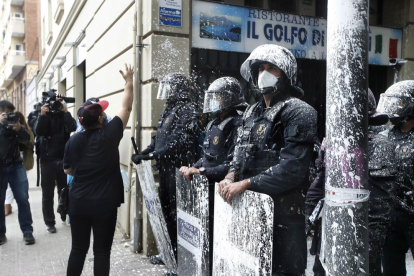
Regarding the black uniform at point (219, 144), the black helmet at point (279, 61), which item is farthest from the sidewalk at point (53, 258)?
the black helmet at point (279, 61)

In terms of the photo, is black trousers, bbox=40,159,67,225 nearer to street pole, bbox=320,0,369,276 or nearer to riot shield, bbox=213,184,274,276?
riot shield, bbox=213,184,274,276

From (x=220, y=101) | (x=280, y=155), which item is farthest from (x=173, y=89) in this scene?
(x=280, y=155)

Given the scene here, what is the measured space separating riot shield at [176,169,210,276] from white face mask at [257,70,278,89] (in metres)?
0.82

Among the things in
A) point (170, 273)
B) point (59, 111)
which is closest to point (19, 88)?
point (59, 111)

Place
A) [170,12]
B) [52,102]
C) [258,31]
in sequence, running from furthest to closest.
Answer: [52,102]
[258,31]
[170,12]

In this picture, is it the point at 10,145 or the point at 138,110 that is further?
the point at 10,145

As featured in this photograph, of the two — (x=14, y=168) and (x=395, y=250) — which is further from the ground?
(x=14, y=168)

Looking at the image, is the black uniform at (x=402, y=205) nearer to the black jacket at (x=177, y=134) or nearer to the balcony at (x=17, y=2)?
the black jacket at (x=177, y=134)

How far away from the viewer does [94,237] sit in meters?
3.11

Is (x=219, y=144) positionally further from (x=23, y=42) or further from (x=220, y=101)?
(x=23, y=42)

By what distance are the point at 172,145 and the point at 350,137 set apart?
222cm

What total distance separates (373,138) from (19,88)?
120 feet

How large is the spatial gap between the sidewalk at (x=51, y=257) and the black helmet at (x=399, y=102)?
2641 mm

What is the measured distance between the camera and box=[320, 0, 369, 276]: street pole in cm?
177
